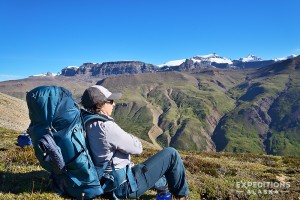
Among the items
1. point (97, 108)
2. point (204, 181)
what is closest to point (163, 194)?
point (97, 108)

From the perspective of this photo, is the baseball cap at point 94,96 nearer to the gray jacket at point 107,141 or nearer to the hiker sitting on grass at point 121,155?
the hiker sitting on grass at point 121,155

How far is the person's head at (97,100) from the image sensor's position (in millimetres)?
8523

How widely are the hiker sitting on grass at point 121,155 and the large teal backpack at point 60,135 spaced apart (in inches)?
15.0

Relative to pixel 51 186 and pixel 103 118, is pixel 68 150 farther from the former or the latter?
pixel 51 186

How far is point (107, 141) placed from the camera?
8.24m

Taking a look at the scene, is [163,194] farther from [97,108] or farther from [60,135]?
[60,135]

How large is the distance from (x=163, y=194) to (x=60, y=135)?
3.54 m

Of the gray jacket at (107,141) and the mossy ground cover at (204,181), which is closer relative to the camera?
the gray jacket at (107,141)

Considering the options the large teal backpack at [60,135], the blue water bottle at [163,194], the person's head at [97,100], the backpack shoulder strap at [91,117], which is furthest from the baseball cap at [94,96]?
the blue water bottle at [163,194]

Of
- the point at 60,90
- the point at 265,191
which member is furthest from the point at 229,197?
the point at 60,90

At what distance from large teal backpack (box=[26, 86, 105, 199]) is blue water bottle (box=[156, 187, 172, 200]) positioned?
216cm

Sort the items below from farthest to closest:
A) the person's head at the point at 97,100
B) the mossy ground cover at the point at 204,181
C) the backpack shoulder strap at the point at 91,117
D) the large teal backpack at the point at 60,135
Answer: the mossy ground cover at the point at 204,181
the person's head at the point at 97,100
the backpack shoulder strap at the point at 91,117
the large teal backpack at the point at 60,135

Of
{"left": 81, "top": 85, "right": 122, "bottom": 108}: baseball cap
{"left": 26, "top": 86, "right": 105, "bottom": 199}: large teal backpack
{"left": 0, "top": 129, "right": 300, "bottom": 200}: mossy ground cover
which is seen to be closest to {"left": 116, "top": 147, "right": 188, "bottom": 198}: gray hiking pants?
{"left": 26, "top": 86, "right": 105, "bottom": 199}: large teal backpack

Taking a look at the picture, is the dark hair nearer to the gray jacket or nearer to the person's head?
the person's head
